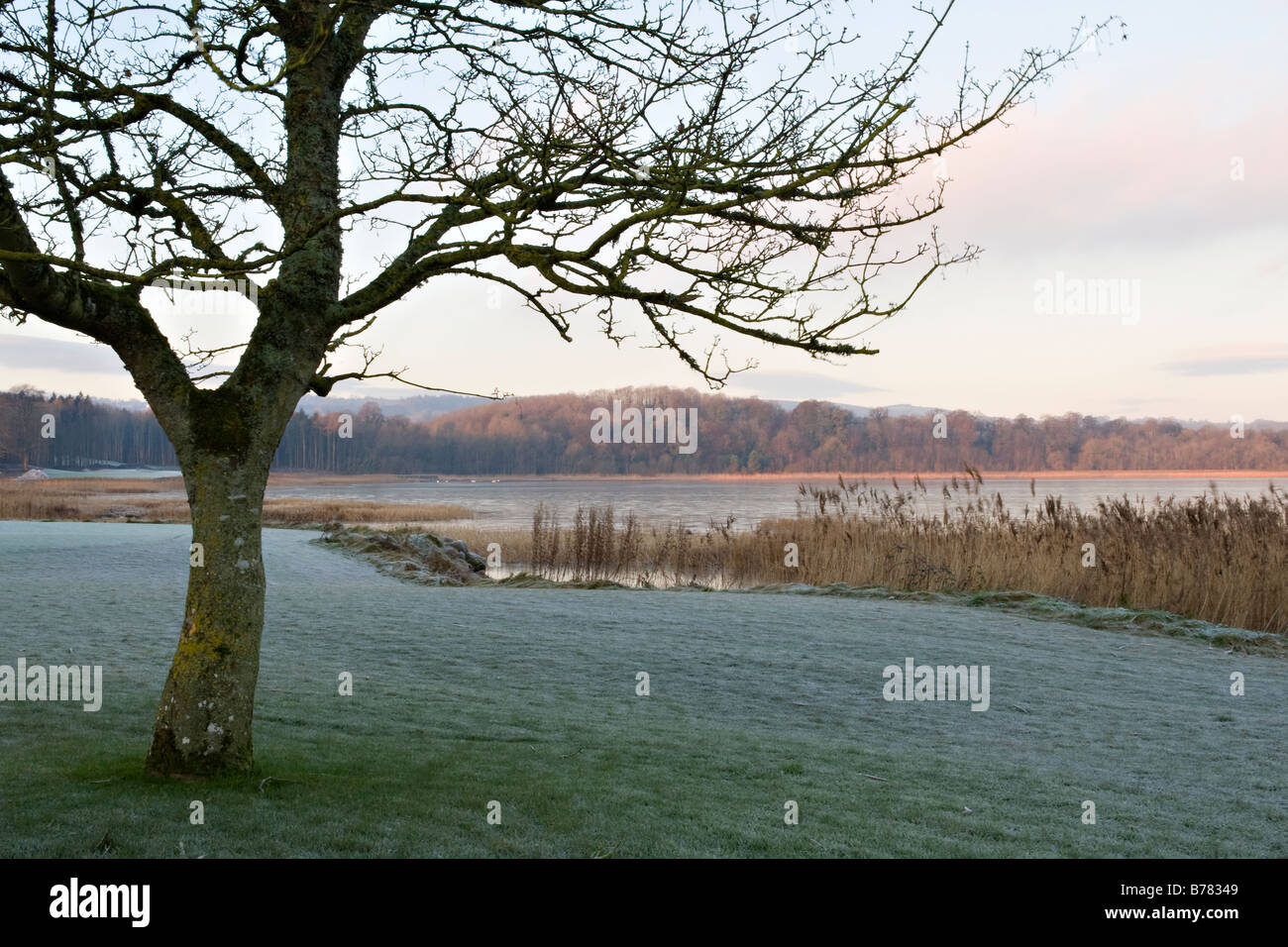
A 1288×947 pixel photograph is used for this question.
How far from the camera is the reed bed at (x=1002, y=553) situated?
1389cm

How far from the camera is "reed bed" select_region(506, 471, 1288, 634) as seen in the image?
13891 millimetres

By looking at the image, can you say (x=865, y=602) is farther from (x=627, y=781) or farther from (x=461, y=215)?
(x=461, y=215)

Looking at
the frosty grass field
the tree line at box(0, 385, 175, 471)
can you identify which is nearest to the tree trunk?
the frosty grass field

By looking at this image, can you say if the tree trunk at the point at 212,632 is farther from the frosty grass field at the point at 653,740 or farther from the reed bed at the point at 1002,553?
the reed bed at the point at 1002,553

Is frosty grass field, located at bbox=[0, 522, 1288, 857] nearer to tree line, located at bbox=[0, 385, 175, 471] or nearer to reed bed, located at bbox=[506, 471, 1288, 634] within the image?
reed bed, located at bbox=[506, 471, 1288, 634]

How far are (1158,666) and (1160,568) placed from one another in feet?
14.4

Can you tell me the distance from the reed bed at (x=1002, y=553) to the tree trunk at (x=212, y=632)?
43.3 ft

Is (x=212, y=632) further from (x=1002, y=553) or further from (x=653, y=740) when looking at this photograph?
(x=1002, y=553)

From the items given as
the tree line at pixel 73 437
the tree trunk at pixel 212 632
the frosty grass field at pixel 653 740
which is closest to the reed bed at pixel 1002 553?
the frosty grass field at pixel 653 740

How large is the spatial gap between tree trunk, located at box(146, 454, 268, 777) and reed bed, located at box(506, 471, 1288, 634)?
13187mm

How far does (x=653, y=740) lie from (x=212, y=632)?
122 inches

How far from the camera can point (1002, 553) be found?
16688mm

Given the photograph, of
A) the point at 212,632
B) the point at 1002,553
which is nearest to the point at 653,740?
Answer: the point at 212,632

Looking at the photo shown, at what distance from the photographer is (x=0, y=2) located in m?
4.96
